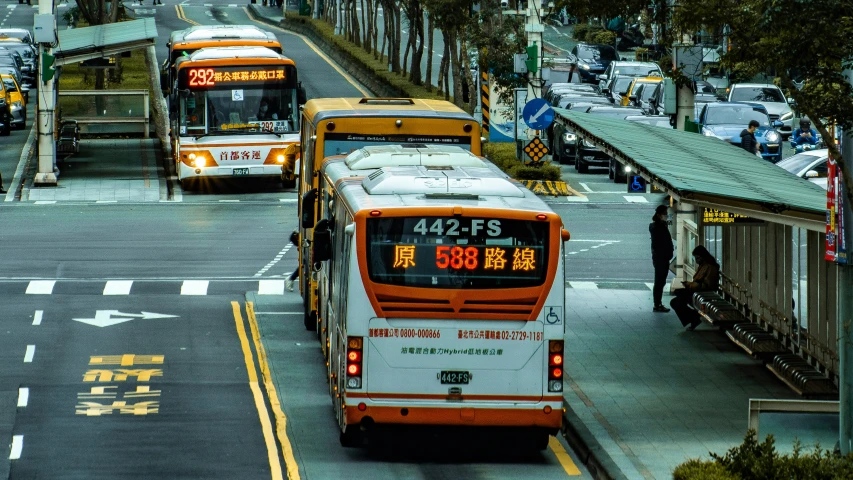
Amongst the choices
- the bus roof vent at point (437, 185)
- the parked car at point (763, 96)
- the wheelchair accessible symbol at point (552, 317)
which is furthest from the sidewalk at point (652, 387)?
the parked car at point (763, 96)

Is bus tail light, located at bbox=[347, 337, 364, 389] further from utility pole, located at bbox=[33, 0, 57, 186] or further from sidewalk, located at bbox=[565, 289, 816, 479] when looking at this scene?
utility pole, located at bbox=[33, 0, 57, 186]

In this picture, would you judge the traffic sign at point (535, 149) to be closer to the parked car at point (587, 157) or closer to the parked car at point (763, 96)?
the parked car at point (587, 157)

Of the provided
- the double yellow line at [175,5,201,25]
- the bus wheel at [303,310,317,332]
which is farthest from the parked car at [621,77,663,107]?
the double yellow line at [175,5,201,25]

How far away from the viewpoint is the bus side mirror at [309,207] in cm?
1870

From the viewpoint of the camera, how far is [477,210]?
13609 millimetres

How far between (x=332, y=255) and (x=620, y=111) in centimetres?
2630

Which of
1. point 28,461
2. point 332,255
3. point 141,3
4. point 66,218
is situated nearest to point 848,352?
point 332,255

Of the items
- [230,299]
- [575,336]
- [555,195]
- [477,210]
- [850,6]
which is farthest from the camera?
[555,195]

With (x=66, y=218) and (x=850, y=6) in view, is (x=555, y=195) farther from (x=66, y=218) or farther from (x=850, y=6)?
(x=850, y=6)

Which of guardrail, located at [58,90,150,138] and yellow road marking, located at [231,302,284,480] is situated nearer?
yellow road marking, located at [231,302,284,480]

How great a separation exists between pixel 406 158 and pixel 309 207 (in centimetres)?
304

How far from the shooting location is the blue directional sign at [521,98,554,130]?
110 ft

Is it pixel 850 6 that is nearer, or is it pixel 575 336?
pixel 850 6

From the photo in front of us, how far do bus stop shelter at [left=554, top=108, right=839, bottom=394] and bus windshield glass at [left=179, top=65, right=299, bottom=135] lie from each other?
46.0 feet
